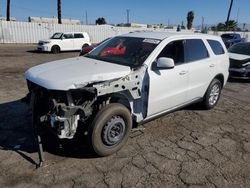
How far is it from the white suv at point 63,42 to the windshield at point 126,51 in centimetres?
1443

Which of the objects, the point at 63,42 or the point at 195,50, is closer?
the point at 195,50

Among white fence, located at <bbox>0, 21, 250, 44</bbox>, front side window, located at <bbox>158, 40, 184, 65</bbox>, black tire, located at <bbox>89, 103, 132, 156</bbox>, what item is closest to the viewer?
black tire, located at <bbox>89, 103, 132, 156</bbox>

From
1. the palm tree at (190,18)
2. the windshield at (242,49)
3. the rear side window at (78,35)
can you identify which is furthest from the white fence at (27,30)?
the palm tree at (190,18)

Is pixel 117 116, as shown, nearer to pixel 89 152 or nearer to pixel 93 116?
pixel 93 116

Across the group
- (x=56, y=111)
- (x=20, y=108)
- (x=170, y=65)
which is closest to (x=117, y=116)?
(x=56, y=111)

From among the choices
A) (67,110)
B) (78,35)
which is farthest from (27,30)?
(67,110)

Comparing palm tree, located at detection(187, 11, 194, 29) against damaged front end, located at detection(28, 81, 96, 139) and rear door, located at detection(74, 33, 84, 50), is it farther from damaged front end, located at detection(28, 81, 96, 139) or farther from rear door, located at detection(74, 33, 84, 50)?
damaged front end, located at detection(28, 81, 96, 139)

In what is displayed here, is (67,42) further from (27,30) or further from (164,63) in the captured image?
(164,63)

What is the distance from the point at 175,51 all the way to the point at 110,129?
195cm

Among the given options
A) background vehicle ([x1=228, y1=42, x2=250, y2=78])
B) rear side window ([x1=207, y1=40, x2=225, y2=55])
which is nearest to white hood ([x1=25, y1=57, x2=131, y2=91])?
rear side window ([x1=207, y1=40, x2=225, y2=55])

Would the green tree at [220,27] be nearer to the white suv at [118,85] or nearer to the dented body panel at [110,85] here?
the white suv at [118,85]

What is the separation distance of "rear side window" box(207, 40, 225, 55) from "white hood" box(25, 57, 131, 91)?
264 centimetres

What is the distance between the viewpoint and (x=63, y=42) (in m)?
19.3

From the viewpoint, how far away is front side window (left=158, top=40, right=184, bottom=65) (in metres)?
4.38
